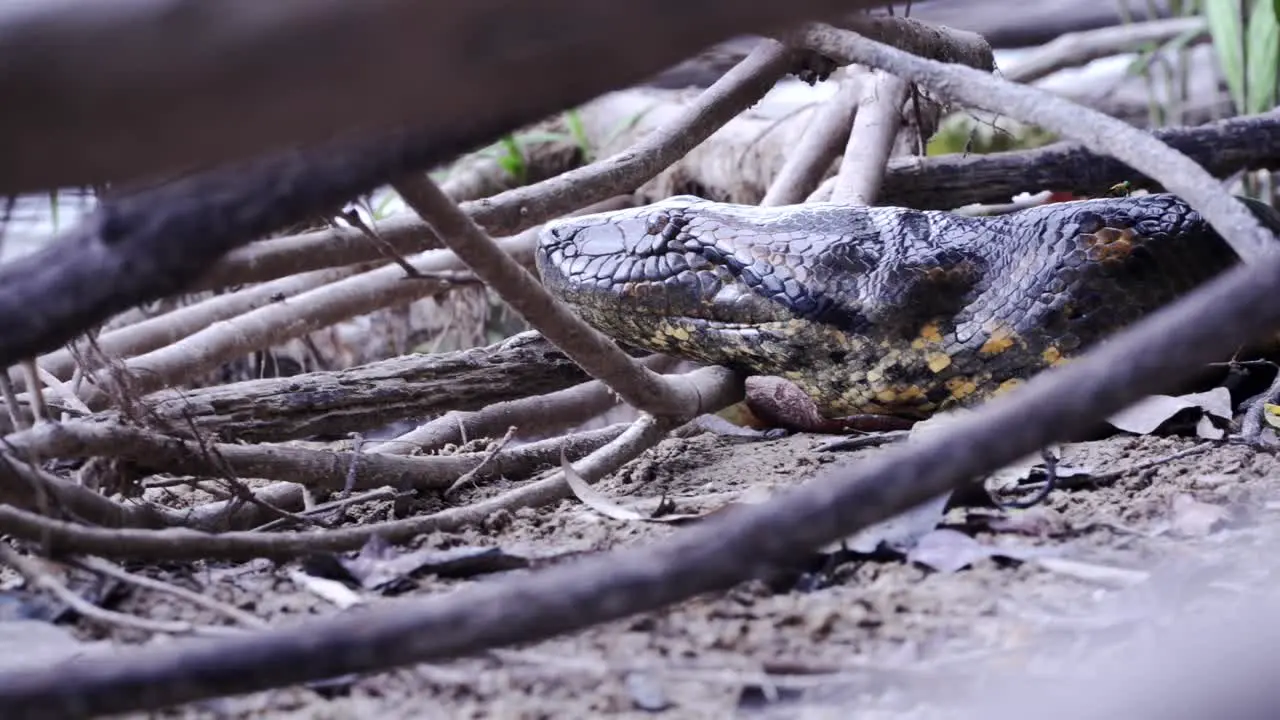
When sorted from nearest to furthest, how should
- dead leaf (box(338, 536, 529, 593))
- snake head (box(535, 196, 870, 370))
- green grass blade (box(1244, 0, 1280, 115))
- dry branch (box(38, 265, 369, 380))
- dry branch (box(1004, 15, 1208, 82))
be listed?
1. dead leaf (box(338, 536, 529, 593))
2. snake head (box(535, 196, 870, 370))
3. dry branch (box(38, 265, 369, 380))
4. green grass blade (box(1244, 0, 1280, 115))
5. dry branch (box(1004, 15, 1208, 82))

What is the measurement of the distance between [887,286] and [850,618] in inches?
54.5

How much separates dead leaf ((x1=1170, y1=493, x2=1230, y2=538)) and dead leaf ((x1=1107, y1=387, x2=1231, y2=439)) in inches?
23.6

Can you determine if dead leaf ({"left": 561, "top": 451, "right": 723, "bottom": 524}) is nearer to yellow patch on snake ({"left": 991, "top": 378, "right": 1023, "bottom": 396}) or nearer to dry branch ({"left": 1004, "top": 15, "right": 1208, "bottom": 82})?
yellow patch on snake ({"left": 991, "top": 378, "right": 1023, "bottom": 396})

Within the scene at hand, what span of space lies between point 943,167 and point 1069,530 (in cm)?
259

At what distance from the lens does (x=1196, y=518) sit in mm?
1860

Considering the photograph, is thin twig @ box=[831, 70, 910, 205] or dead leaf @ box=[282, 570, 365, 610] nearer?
dead leaf @ box=[282, 570, 365, 610]

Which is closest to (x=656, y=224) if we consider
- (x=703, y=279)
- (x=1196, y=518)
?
(x=703, y=279)

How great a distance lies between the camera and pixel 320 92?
0.93 metres

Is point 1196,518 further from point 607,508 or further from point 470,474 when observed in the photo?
point 470,474

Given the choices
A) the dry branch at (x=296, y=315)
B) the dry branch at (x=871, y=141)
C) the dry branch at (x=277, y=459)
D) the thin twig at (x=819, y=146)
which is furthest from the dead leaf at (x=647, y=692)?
the thin twig at (x=819, y=146)

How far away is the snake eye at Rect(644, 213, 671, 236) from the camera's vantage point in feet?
9.95

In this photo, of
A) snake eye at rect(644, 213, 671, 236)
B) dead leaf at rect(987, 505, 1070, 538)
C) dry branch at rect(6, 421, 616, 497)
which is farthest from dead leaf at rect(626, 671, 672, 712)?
snake eye at rect(644, 213, 671, 236)

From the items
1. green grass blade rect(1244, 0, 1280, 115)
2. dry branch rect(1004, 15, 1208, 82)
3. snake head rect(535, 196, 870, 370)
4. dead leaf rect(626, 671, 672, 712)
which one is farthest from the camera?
dry branch rect(1004, 15, 1208, 82)

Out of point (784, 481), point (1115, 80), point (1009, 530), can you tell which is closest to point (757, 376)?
point (784, 481)
